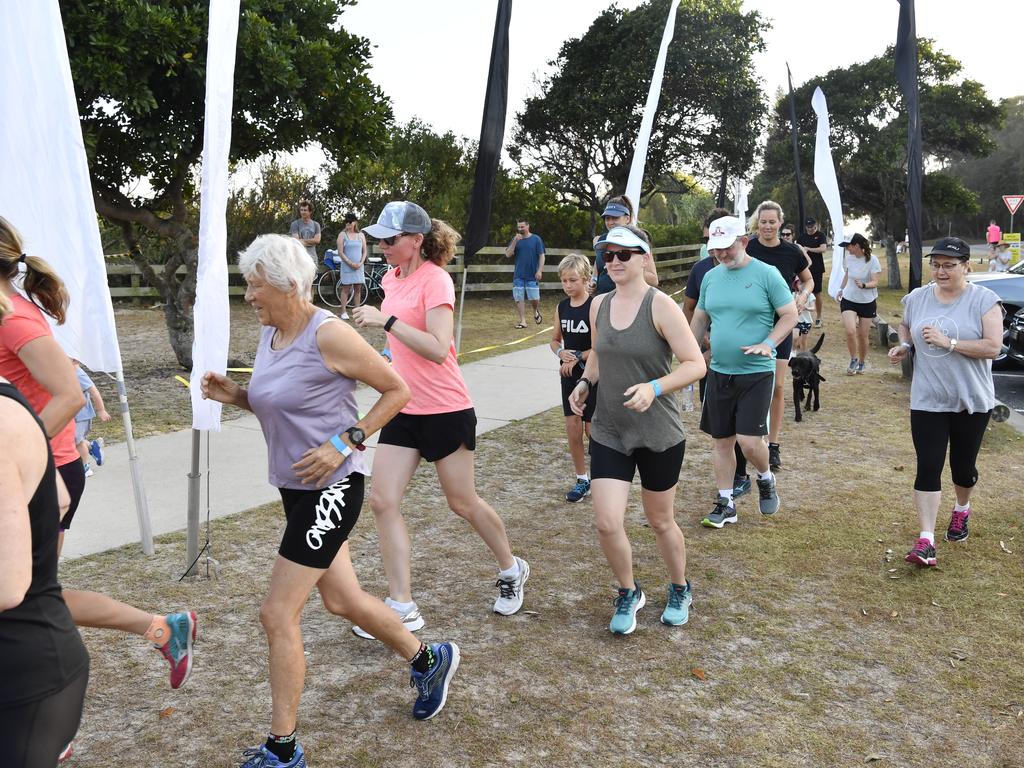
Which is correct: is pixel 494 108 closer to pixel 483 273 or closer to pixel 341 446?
pixel 341 446

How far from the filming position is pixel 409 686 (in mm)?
3820

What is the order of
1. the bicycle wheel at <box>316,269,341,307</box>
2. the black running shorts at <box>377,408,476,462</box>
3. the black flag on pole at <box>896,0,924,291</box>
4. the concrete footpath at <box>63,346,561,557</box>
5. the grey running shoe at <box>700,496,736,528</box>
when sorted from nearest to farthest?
the black running shorts at <box>377,408,476,462</box>
the concrete footpath at <box>63,346,561,557</box>
the grey running shoe at <box>700,496,736,528</box>
the black flag on pole at <box>896,0,924,291</box>
the bicycle wheel at <box>316,269,341,307</box>

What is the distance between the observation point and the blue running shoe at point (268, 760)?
9.84 ft

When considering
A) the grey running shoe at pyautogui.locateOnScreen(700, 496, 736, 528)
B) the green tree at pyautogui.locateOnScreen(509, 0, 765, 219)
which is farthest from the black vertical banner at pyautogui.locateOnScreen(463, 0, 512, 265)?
the green tree at pyautogui.locateOnScreen(509, 0, 765, 219)

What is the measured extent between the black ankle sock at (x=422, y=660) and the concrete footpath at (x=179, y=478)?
8.40ft

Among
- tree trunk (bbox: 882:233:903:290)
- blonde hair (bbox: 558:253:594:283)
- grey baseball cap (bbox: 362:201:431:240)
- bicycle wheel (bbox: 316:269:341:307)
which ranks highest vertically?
grey baseball cap (bbox: 362:201:431:240)

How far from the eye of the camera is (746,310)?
18.8ft

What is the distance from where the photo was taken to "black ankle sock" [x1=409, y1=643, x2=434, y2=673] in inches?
138

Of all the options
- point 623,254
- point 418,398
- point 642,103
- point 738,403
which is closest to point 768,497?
point 738,403

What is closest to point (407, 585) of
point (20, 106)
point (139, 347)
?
point (20, 106)

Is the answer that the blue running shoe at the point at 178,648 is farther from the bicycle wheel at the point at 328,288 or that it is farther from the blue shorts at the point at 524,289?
the bicycle wheel at the point at 328,288

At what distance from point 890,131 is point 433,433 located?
3347cm

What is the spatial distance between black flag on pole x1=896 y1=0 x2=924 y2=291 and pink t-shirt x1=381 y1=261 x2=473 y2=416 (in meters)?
3.73

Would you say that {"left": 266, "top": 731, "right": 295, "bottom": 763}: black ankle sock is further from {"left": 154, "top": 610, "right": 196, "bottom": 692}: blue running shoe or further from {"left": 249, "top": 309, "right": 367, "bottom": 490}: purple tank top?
{"left": 249, "top": 309, "right": 367, "bottom": 490}: purple tank top
